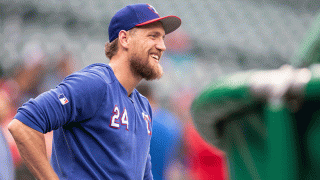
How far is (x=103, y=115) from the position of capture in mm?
1446

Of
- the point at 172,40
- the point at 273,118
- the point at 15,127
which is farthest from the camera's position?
the point at 172,40

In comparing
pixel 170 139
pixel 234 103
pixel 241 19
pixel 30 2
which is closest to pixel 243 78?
pixel 234 103

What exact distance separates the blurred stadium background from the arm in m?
2.71

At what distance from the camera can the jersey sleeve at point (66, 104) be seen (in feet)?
4.23

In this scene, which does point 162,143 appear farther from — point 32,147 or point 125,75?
point 32,147

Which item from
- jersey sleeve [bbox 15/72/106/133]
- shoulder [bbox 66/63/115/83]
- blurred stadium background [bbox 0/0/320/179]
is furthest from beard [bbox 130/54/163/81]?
blurred stadium background [bbox 0/0/320/179]

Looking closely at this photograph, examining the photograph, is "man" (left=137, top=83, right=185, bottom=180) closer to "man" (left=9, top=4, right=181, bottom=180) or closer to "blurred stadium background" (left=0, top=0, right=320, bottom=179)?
"man" (left=9, top=4, right=181, bottom=180)

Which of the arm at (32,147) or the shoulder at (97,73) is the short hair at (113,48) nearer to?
the shoulder at (97,73)

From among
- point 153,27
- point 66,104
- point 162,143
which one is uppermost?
point 153,27

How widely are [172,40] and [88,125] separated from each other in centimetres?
554

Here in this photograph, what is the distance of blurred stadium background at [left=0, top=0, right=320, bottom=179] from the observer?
4.50 m

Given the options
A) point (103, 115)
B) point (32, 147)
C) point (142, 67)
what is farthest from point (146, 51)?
point (32, 147)

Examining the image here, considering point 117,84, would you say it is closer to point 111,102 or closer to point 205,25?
point 111,102

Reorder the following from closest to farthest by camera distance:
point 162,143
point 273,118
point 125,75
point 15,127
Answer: point 273,118 < point 15,127 < point 125,75 < point 162,143
